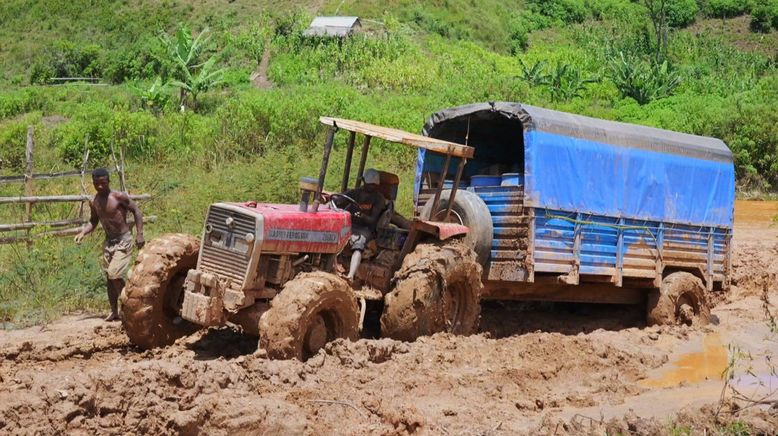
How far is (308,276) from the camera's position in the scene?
8.19 metres

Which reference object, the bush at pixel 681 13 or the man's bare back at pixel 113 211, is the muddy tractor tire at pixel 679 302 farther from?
the bush at pixel 681 13

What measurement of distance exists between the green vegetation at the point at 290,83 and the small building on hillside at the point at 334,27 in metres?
0.56

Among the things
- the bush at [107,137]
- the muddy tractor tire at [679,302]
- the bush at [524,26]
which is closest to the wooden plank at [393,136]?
the muddy tractor tire at [679,302]

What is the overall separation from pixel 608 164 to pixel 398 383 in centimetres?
471

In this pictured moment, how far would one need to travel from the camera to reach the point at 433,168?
11.6 meters

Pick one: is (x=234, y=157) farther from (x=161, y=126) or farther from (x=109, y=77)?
(x=109, y=77)

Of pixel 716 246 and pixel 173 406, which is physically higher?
pixel 716 246

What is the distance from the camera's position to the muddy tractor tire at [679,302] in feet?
38.9

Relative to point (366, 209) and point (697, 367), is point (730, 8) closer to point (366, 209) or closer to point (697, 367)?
point (697, 367)

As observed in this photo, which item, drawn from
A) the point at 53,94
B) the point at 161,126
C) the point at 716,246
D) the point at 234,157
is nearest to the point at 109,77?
the point at 53,94

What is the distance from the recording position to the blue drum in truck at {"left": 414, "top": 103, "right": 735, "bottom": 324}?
10281 millimetres

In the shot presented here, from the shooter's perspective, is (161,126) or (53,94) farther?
(53,94)

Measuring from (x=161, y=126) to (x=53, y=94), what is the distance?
906cm

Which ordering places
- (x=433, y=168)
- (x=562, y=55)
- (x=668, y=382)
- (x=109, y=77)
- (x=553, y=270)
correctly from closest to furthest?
(x=668, y=382) → (x=553, y=270) → (x=433, y=168) → (x=109, y=77) → (x=562, y=55)
